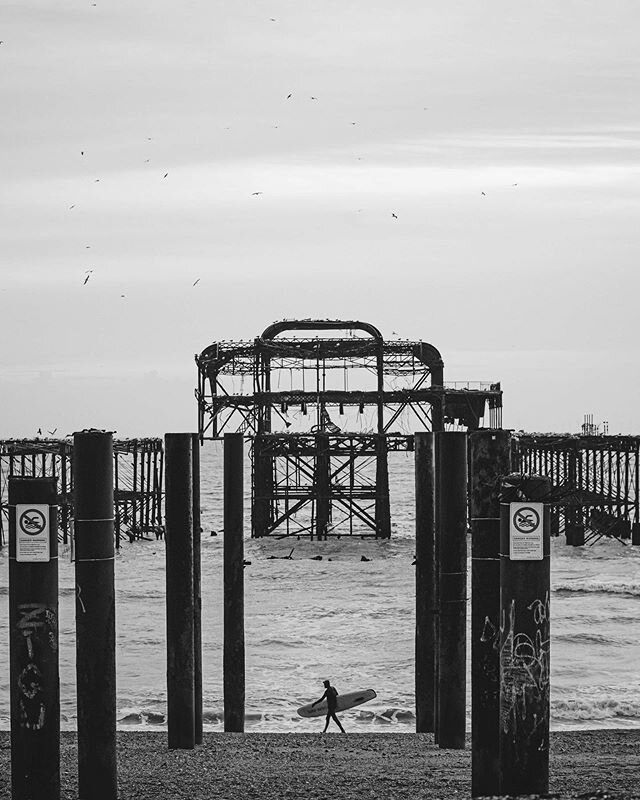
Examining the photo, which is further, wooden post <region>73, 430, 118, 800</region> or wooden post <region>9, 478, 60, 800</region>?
wooden post <region>73, 430, 118, 800</region>

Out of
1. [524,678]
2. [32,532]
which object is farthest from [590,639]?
[32,532]

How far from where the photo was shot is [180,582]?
1145 cm

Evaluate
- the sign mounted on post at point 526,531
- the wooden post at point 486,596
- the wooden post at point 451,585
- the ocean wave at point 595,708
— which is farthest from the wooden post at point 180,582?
the ocean wave at point 595,708

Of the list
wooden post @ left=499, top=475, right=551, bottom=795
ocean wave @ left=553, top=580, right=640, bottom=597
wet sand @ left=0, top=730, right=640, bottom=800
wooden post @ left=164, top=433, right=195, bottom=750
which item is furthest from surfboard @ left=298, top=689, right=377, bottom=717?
ocean wave @ left=553, top=580, right=640, bottom=597

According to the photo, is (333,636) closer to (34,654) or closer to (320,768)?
(320,768)

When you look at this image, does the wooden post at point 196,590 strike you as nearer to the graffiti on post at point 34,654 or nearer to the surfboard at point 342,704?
the graffiti on post at point 34,654

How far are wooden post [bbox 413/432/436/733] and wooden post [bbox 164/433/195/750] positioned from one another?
2762 mm

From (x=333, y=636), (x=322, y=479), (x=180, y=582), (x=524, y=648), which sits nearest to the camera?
(x=524, y=648)

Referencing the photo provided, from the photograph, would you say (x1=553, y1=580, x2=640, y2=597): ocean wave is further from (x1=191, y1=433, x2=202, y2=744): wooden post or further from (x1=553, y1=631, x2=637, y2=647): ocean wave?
(x1=191, y1=433, x2=202, y2=744): wooden post

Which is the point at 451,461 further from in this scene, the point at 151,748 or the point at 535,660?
the point at 151,748

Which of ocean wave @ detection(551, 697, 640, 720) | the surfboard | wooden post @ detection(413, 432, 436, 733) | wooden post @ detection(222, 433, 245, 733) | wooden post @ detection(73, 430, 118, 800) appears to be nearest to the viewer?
wooden post @ detection(73, 430, 118, 800)

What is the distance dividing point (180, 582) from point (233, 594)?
4028mm

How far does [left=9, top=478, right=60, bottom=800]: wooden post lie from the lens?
7590 mm

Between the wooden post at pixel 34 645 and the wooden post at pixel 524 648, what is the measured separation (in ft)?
9.15
